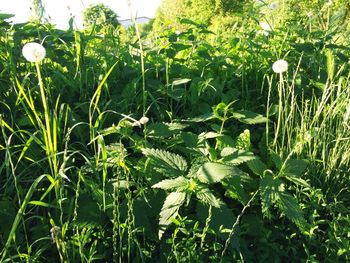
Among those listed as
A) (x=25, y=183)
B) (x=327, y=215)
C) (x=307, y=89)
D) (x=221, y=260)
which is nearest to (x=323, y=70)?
(x=307, y=89)

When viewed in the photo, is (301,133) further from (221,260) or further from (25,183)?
(25,183)

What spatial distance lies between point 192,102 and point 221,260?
0.90 meters

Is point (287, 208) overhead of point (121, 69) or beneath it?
beneath

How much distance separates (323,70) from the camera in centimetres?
232

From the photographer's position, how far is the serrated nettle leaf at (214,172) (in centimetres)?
136

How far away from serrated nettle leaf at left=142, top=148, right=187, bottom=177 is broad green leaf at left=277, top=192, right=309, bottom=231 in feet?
1.13

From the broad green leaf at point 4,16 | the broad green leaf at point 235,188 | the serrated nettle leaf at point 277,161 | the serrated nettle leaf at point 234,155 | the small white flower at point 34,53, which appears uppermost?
the broad green leaf at point 4,16

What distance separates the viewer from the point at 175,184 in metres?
1.37

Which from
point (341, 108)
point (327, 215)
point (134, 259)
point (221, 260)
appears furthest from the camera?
point (341, 108)

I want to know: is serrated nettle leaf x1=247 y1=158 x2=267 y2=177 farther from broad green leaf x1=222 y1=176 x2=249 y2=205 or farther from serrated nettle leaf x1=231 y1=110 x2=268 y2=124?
serrated nettle leaf x1=231 y1=110 x2=268 y2=124

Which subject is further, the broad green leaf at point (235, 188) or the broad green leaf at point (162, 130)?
the broad green leaf at point (162, 130)

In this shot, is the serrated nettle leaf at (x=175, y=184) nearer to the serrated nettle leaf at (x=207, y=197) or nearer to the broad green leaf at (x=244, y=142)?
the serrated nettle leaf at (x=207, y=197)

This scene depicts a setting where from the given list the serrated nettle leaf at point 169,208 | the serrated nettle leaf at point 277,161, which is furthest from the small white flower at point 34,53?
the serrated nettle leaf at point 277,161

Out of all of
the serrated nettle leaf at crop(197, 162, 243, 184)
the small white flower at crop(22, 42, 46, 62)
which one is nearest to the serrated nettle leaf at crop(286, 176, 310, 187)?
the serrated nettle leaf at crop(197, 162, 243, 184)
